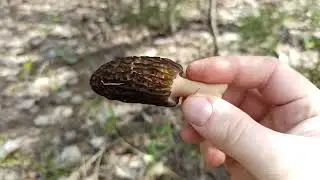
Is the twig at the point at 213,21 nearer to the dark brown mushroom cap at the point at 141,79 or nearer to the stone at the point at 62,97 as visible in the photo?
the stone at the point at 62,97

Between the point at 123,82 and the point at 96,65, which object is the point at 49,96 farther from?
the point at 123,82

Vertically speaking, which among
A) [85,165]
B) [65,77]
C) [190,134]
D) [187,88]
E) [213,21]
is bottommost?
[85,165]

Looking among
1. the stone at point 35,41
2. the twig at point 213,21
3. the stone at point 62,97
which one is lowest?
the stone at point 62,97

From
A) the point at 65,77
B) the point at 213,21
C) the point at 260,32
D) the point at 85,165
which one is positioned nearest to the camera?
the point at 85,165

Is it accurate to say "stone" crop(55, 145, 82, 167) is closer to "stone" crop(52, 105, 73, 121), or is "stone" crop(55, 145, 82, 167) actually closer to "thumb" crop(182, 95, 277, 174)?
"stone" crop(52, 105, 73, 121)

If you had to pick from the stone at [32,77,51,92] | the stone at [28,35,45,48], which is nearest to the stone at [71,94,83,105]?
the stone at [32,77,51,92]

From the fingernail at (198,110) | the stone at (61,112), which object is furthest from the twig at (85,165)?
the fingernail at (198,110)

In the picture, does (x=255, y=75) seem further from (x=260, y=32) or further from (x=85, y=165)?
(x=260, y=32)

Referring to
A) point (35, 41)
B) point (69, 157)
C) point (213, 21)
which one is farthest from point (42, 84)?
point (213, 21)
